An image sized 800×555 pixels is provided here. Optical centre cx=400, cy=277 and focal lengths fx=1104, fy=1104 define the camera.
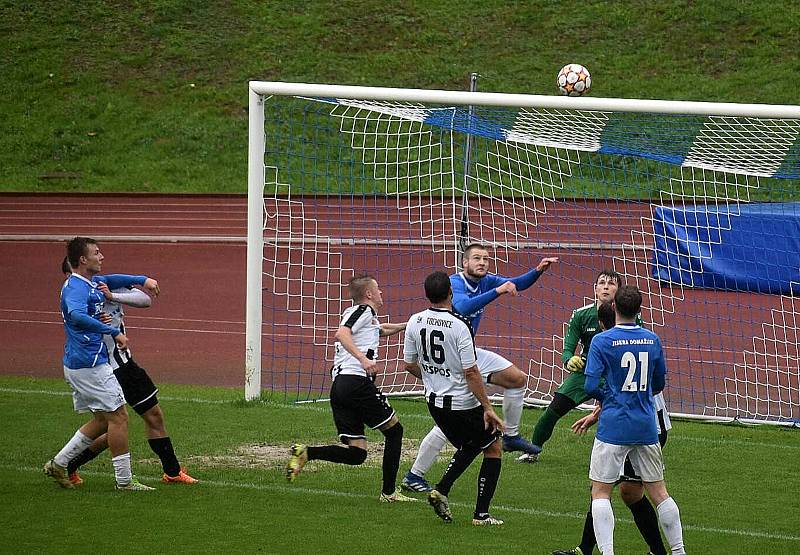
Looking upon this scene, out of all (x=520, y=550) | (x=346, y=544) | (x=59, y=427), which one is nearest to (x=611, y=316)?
(x=520, y=550)

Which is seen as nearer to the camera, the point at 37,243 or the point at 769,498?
the point at 769,498

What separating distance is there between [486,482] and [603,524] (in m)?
1.15

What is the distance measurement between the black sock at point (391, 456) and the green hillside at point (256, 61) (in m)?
17.6

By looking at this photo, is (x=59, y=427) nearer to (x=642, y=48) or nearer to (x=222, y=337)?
(x=222, y=337)

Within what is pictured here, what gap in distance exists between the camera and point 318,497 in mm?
7875

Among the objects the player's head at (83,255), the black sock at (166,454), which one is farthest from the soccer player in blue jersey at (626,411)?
the player's head at (83,255)

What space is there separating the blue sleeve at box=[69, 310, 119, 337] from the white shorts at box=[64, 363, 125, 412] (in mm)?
281

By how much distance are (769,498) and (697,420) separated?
3.03 meters

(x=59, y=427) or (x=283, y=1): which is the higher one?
(x=283, y=1)

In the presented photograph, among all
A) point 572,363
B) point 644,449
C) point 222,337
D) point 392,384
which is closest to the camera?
point 644,449

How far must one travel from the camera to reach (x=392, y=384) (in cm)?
1270

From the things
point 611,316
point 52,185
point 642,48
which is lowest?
point 611,316

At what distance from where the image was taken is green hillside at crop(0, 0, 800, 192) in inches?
1027

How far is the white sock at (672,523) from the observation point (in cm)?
610
